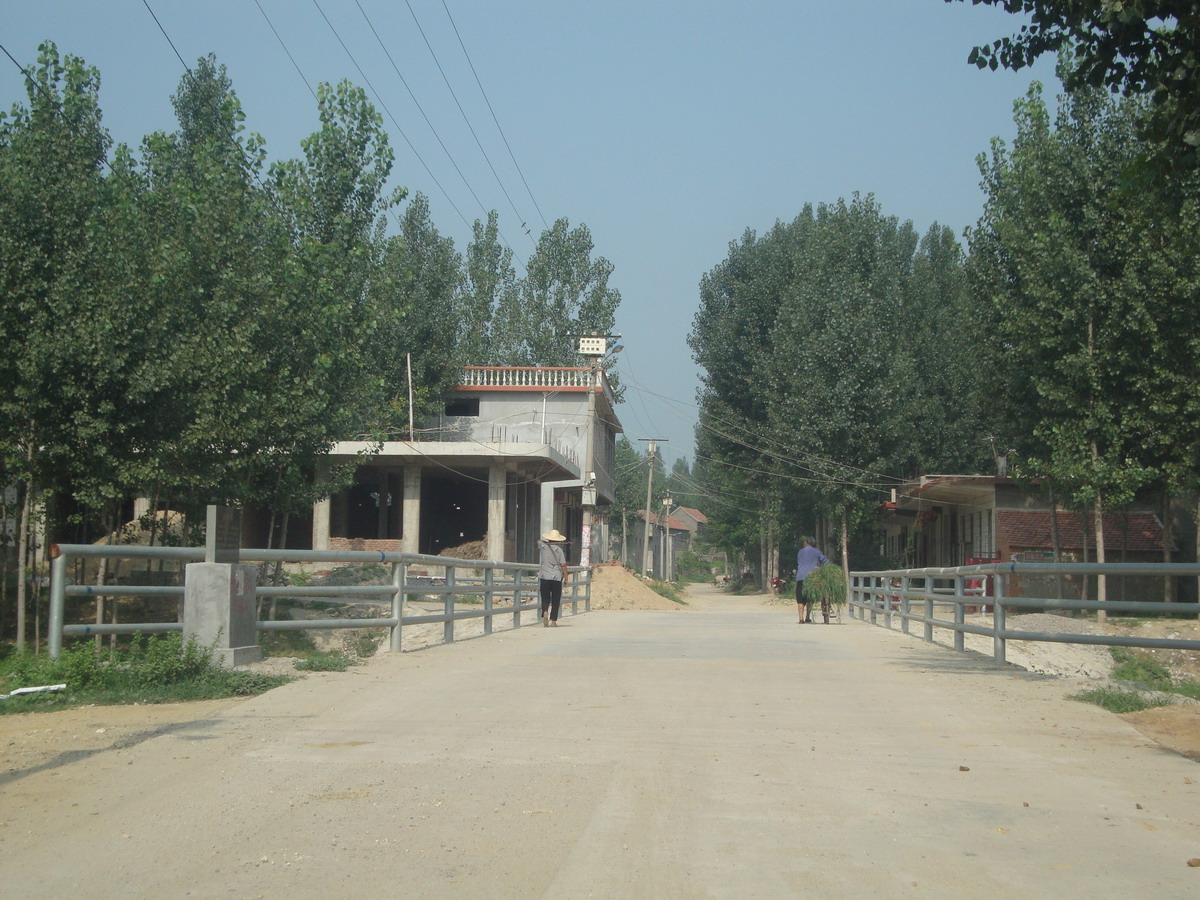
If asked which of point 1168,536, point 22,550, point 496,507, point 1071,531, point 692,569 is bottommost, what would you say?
point 692,569

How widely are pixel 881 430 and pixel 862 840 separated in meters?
40.2

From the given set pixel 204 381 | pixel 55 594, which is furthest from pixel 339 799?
pixel 204 381

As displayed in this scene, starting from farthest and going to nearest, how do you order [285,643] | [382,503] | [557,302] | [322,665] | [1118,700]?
[557,302] → [382,503] → [285,643] → [322,665] → [1118,700]

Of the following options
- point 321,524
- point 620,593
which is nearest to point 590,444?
point 620,593

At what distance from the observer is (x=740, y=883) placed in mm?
4281

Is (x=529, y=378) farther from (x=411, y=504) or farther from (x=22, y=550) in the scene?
(x=22, y=550)

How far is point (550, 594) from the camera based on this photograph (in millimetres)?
19547

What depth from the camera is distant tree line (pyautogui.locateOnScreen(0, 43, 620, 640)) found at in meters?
14.2

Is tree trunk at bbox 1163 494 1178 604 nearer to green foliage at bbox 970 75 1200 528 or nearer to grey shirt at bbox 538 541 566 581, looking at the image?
green foliage at bbox 970 75 1200 528

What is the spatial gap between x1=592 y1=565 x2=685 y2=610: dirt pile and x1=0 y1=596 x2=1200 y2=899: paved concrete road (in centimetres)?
2943

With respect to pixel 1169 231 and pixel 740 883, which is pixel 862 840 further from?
pixel 1169 231

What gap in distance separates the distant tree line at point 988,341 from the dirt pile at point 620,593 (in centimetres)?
882

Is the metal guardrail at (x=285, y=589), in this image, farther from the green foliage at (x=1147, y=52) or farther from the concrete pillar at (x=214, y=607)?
the green foliage at (x=1147, y=52)

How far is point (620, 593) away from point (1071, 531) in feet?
50.9
